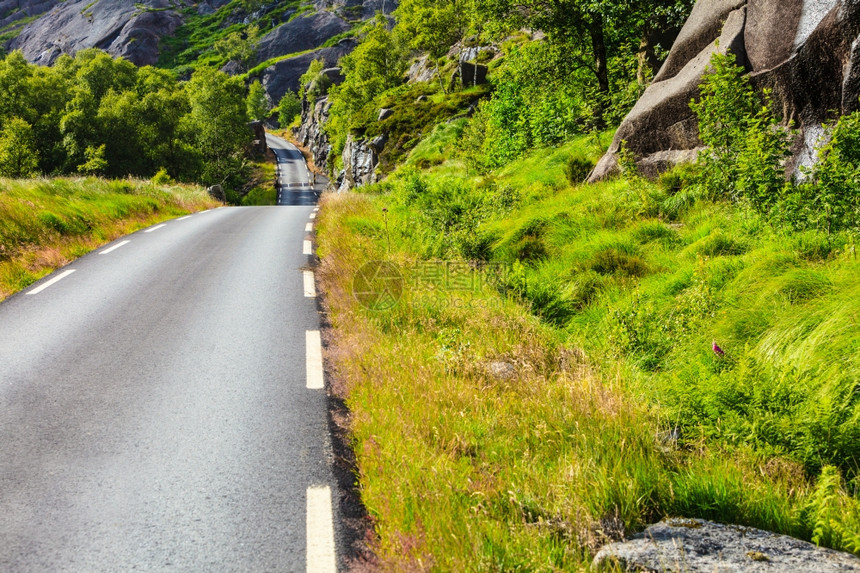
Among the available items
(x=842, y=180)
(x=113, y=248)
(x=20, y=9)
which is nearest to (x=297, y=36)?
(x=20, y=9)

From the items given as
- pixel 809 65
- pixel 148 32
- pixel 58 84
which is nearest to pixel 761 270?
pixel 809 65

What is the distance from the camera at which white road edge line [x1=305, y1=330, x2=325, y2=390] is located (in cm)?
533

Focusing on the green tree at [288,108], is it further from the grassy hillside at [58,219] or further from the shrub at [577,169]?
the shrub at [577,169]

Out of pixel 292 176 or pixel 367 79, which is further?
pixel 292 176

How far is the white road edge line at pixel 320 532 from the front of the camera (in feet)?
9.86

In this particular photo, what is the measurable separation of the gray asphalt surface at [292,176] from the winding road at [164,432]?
174 ft

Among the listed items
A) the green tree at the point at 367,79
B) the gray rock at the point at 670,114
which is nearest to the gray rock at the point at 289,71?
the green tree at the point at 367,79

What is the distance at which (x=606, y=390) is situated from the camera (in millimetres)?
4188

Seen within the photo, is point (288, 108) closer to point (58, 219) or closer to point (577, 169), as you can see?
point (58, 219)

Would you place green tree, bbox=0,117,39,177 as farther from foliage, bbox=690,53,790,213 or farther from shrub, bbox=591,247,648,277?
foliage, bbox=690,53,790,213

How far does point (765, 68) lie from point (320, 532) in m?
8.97

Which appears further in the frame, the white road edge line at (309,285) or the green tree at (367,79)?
the green tree at (367,79)

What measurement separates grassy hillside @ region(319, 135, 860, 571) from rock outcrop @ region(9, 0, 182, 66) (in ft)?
552

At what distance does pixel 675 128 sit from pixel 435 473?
29.1ft
